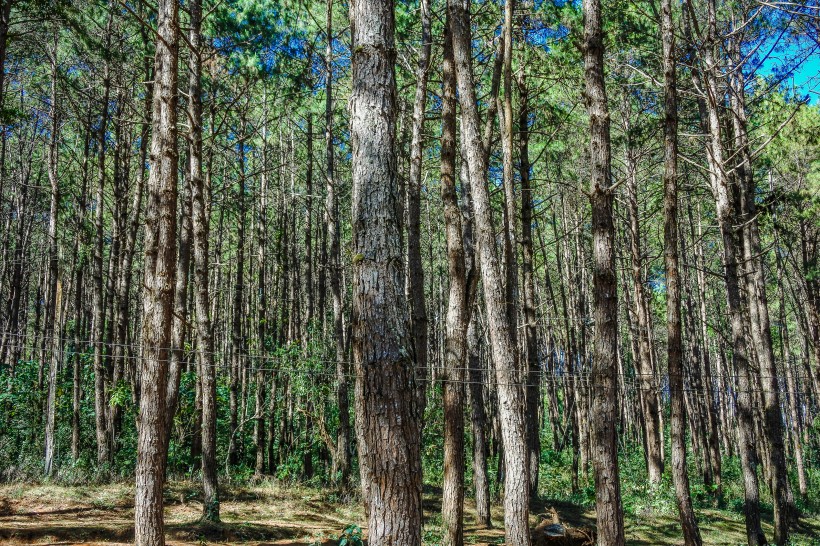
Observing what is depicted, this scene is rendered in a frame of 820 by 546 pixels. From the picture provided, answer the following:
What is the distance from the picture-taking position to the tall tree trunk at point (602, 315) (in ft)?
18.9

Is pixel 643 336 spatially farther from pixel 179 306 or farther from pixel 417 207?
pixel 179 306

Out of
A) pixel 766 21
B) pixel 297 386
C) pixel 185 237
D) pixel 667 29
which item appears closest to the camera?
pixel 667 29

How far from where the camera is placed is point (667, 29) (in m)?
7.79

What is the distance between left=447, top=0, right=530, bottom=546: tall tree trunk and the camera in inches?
243

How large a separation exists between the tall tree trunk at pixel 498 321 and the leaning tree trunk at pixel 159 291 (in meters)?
3.26

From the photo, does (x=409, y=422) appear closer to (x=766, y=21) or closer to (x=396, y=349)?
(x=396, y=349)

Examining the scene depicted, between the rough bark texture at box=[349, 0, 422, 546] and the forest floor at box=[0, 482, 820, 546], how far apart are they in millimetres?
3177

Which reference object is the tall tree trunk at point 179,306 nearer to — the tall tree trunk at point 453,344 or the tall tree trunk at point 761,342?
the tall tree trunk at point 453,344

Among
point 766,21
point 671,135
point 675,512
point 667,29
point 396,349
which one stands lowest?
point 675,512

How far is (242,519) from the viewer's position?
905 cm

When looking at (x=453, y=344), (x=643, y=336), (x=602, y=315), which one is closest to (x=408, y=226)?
(x=453, y=344)

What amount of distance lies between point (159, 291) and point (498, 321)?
3.63 metres

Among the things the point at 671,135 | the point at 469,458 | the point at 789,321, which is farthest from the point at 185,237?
the point at 789,321

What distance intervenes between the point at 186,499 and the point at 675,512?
10.3 m
